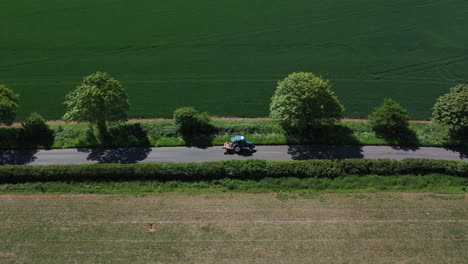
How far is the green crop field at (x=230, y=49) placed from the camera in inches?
1965

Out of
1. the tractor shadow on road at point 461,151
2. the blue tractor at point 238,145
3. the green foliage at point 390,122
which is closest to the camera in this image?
the tractor shadow on road at point 461,151

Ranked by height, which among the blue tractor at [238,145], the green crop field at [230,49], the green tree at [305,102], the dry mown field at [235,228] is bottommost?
the dry mown field at [235,228]

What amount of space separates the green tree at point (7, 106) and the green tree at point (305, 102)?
101 feet

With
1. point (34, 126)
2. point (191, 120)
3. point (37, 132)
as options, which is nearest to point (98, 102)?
point (34, 126)

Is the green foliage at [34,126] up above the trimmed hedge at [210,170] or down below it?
above

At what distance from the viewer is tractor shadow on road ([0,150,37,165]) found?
40.9m

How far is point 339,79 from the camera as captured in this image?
5216 cm

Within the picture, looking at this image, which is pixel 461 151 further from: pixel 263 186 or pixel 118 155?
pixel 118 155

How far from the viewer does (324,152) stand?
42312 millimetres

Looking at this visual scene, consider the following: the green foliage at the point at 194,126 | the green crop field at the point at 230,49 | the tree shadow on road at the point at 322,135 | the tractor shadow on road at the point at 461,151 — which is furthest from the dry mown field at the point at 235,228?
the green crop field at the point at 230,49

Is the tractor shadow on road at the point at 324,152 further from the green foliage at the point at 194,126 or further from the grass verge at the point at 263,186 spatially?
the green foliage at the point at 194,126

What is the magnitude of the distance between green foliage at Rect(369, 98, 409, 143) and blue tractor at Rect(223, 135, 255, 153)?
15.7 metres

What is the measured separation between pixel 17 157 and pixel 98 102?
11.6 meters

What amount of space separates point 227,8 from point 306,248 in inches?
1948
